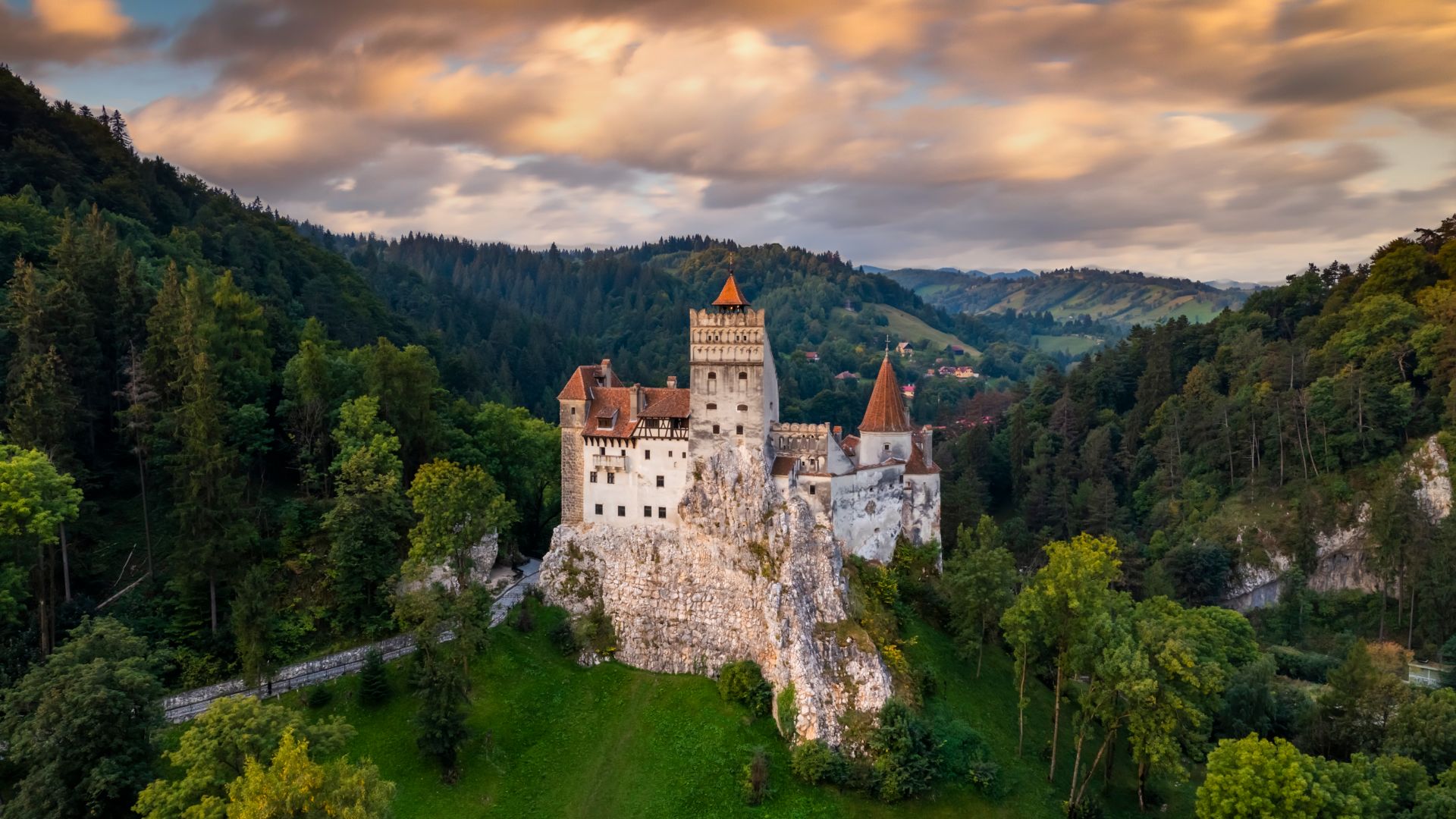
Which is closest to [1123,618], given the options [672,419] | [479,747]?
[672,419]

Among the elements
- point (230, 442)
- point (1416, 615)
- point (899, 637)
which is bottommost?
point (1416, 615)

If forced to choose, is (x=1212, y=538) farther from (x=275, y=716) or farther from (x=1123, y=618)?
(x=275, y=716)

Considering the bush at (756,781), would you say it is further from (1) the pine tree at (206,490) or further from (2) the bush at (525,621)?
(1) the pine tree at (206,490)

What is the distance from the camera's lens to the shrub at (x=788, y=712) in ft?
155

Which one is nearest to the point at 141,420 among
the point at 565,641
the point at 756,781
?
the point at 565,641

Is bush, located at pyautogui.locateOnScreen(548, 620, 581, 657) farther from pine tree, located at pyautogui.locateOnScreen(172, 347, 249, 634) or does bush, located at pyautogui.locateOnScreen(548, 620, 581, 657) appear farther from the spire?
the spire

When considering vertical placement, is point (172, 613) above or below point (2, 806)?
above

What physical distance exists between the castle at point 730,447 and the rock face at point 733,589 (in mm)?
1147

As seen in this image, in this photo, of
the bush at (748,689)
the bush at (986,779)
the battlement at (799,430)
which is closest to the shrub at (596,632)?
the bush at (748,689)

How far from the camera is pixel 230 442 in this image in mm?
54688

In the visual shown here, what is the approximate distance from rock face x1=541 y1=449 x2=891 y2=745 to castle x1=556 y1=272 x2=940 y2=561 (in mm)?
1147

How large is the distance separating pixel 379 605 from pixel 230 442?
563 inches

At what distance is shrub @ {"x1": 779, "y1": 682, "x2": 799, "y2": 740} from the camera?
47188 millimetres

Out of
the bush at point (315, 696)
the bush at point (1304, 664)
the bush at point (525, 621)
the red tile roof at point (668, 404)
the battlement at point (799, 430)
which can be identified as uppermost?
the red tile roof at point (668, 404)
